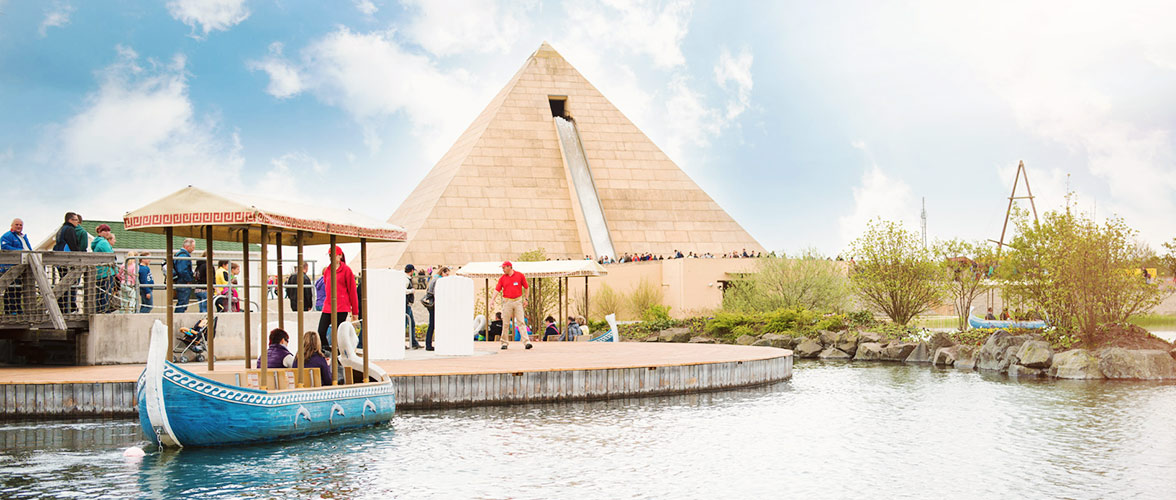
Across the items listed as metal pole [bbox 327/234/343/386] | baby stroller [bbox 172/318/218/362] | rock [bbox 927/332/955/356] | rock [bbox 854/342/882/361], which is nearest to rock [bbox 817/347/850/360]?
rock [bbox 854/342/882/361]

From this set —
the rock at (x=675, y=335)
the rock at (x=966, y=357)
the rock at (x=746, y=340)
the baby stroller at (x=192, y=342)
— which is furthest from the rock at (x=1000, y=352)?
the baby stroller at (x=192, y=342)

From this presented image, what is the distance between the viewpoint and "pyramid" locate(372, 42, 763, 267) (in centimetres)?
5544

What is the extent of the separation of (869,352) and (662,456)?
49.0 feet

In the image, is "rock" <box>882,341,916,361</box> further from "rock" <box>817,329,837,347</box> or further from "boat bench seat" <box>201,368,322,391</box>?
"boat bench seat" <box>201,368,322,391</box>

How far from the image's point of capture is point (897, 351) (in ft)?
78.7

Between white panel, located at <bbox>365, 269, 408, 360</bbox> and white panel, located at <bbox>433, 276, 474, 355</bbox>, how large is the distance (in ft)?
4.10

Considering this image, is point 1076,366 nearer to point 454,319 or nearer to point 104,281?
point 454,319

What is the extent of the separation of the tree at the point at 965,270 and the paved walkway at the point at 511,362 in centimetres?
1021

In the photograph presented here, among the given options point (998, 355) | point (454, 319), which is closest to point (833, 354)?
point (998, 355)

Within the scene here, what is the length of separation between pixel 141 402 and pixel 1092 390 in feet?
45.7

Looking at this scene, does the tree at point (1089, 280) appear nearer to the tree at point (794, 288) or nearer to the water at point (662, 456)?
the water at point (662, 456)

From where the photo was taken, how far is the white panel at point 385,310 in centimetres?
1577

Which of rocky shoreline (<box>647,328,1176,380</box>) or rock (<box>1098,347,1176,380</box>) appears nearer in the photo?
rock (<box>1098,347,1176,380</box>)

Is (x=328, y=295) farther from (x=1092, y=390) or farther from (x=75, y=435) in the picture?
(x=1092, y=390)
